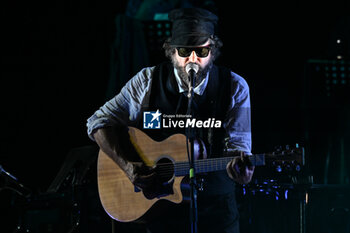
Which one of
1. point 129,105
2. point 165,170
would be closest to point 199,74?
point 129,105

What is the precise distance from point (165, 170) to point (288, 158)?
92 cm

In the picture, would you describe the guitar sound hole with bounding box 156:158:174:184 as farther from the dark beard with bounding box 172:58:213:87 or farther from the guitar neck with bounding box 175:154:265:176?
the dark beard with bounding box 172:58:213:87

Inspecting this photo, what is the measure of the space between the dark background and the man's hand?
1.42 m

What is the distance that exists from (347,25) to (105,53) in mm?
2626

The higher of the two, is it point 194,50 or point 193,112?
Answer: point 194,50

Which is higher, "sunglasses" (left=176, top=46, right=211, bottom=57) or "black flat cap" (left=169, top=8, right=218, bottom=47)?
"black flat cap" (left=169, top=8, right=218, bottom=47)

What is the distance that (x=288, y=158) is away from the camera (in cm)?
272

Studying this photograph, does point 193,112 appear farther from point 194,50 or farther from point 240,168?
point 240,168

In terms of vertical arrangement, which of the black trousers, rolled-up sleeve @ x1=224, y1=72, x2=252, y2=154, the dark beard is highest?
the dark beard

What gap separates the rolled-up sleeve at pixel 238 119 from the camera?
3.09 metres

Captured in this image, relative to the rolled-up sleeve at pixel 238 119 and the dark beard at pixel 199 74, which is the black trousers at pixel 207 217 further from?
the dark beard at pixel 199 74

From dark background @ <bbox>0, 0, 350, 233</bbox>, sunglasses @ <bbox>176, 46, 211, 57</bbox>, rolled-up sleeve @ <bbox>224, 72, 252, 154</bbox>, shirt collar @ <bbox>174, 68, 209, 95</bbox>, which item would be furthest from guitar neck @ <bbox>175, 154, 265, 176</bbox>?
dark background @ <bbox>0, 0, 350, 233</bbox>

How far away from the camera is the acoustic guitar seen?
2.91m

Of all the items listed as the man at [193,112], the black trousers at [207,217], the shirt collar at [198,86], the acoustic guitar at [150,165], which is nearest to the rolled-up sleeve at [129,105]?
the man at [193,112]
